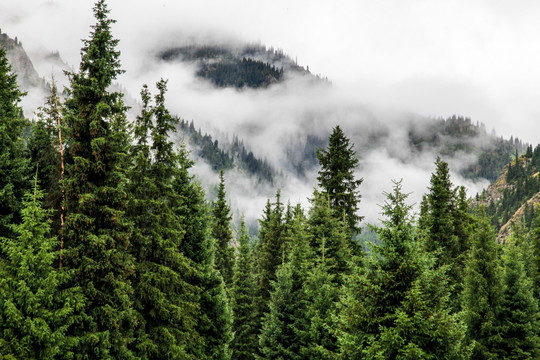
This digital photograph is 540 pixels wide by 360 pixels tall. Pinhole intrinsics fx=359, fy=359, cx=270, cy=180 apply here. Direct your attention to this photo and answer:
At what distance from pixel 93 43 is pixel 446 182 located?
29.7m

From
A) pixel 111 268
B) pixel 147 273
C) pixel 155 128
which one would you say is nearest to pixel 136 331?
pixel 147 273

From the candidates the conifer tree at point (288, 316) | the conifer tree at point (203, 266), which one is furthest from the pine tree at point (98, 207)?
the conifer tree at point (288, 316)

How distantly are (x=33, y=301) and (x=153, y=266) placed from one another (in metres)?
5.87

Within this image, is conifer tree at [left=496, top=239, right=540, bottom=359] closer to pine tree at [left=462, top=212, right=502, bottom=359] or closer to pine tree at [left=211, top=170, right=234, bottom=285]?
pine tree at [left=462, top=212, right=502, bottom=359]

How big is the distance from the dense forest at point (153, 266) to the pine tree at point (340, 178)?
305 cm

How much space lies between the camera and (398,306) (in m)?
12.2

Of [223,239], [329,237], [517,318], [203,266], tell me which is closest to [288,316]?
[329,237]

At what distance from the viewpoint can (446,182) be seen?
3241 centimetres

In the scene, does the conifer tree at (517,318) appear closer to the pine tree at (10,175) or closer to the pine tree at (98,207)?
the pine tree at (98,207)

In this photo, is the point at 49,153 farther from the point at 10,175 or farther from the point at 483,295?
the point at 483,295

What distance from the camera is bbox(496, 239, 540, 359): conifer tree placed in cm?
2200

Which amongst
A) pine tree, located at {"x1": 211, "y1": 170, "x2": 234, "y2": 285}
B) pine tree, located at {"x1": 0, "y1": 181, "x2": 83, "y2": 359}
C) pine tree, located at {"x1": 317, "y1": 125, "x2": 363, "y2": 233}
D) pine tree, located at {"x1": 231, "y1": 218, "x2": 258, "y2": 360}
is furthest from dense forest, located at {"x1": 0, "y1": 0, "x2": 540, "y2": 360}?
pine tree, located at {"x1": 211, "y1": 170, "x2": 234, "y2": 285}

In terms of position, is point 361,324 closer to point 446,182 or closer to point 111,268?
point 111,268

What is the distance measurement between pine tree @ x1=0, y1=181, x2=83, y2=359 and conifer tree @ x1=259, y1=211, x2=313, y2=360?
1470 cm
